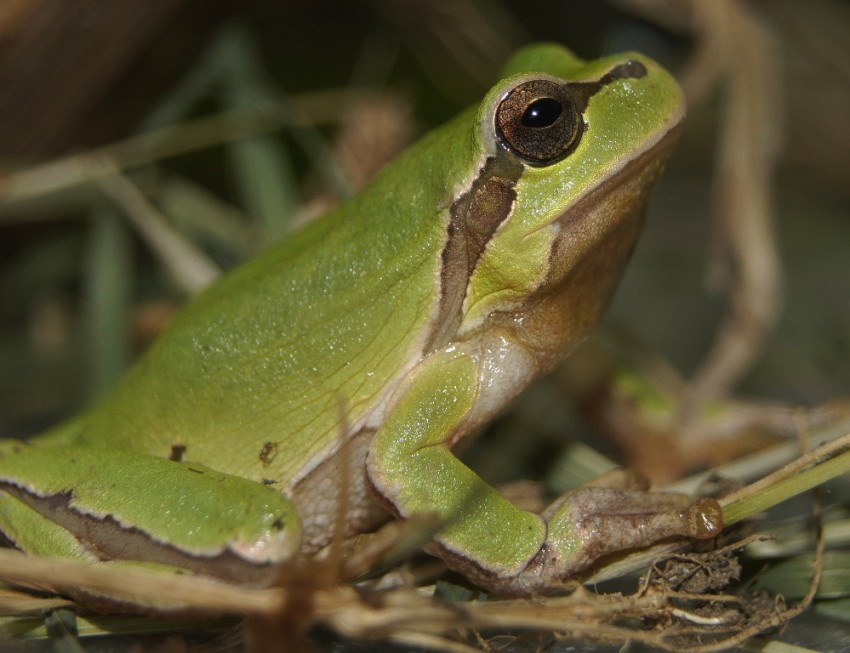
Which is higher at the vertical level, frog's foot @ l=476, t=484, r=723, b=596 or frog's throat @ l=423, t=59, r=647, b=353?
frog's throat @ l=423, t=59, r=647, b=353

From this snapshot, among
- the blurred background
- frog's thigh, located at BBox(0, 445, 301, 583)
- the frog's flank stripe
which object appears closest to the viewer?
frog's thigh, located at BBox(0, 445, 301, 583)

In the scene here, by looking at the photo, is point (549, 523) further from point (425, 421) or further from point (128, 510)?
point (128, 510)

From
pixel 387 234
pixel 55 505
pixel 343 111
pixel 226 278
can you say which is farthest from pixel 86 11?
pixel 55 505

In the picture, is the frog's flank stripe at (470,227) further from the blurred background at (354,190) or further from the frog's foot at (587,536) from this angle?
the blurred background at (354,190)

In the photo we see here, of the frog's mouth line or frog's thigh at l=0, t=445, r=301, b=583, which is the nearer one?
frog's thigh at l=0, t=445, r=301, b=583

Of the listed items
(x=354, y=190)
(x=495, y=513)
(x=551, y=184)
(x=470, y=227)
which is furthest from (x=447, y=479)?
(x=354, y=190)

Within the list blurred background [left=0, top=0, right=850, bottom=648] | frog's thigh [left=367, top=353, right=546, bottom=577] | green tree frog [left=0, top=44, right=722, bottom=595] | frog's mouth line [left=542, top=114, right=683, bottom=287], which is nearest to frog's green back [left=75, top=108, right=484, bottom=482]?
green tree frog [left=0, top=44, right=722, bottom=595]

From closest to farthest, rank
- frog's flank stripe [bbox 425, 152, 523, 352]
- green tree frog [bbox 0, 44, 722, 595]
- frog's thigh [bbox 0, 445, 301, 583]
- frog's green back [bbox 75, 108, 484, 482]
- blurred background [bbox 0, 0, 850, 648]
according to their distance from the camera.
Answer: frog's thigh [bbox 0, 445, 301, 583] < green tree frog [bbox 0, 44, 722, 595] < frog's flank stripe [bbox 425, 152, 523, 352] < frog's green back [bbox 75, 108, 484, 482] < blurred background [bbox 0, 0, 850, 648]

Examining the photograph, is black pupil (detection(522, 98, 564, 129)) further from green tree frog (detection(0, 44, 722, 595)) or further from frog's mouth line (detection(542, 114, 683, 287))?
frog's mouth line (detection(542, 114, 683, 287))

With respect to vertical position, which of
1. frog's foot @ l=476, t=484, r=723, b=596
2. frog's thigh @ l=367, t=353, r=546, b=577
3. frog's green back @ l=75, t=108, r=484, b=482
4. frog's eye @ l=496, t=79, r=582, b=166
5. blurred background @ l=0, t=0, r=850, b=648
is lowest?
frog's foot @ l=476, t=484, r=723, b=596
